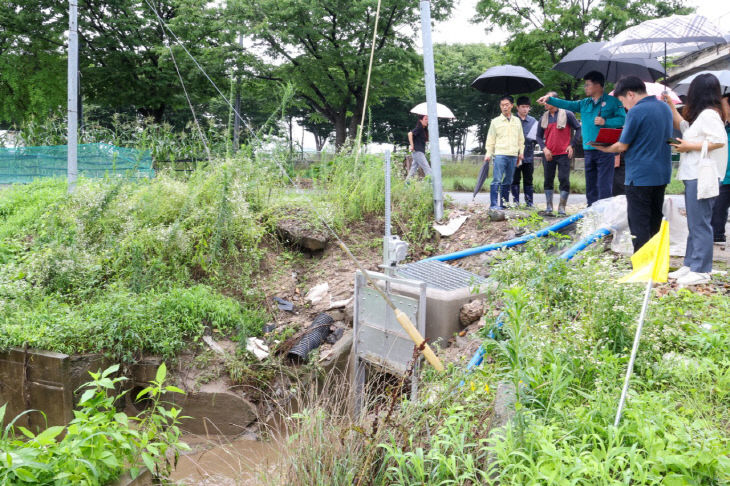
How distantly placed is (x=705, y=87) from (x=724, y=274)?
68.4 inches

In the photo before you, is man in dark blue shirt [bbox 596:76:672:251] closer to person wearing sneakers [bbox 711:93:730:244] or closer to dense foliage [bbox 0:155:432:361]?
person wearing sneakers [bbox 711:93:730:244]

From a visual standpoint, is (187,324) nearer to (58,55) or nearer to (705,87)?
(705,87)

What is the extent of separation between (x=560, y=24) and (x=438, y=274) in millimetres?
18349

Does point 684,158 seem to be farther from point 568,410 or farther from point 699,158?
point 568,410

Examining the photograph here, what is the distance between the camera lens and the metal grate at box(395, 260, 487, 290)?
5.68m

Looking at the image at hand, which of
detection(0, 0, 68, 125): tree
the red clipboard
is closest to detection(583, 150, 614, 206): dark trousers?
the red clipboard

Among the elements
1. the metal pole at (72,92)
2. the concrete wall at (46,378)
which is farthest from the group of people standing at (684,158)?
the metal pole at (72,92)

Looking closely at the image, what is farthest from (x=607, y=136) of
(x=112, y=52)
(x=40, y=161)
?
(x=112, y=52)

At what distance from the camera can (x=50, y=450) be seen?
2625 millimetres

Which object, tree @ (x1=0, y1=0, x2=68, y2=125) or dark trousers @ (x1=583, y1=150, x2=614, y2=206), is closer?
dark trousers @ (x1=583, y1=150, x2=614, y2=206)

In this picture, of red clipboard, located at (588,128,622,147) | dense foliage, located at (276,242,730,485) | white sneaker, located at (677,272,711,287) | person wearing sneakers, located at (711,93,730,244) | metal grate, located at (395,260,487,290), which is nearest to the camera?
dense foliage, located at (276,242,730,485)

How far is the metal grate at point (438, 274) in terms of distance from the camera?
5676 millimetres

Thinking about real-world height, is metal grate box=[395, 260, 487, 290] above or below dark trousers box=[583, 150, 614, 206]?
below

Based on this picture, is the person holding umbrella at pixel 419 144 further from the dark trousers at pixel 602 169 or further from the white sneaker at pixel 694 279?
the white sneaker at pixel 694 279
